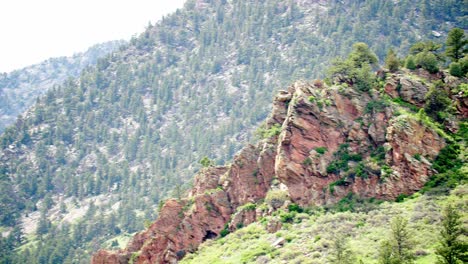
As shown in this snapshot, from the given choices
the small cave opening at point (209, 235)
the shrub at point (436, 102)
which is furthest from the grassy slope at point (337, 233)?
the shrub at point (436, 102)

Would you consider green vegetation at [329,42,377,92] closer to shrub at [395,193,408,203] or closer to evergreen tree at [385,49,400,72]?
evergreen tree at [385,49,400,72]

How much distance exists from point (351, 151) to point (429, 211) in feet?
62.9

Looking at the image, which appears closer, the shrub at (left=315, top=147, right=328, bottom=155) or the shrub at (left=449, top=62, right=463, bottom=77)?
the shrub at (left=315, top=147, right=328, bottom=155)

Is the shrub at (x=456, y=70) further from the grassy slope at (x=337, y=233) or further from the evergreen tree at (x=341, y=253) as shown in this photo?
the evergreen tree at (x=341, y=253)

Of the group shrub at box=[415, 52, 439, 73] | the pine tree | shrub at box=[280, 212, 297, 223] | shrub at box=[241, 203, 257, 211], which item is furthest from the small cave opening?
shrub at box=[415, 52, 439, 73]

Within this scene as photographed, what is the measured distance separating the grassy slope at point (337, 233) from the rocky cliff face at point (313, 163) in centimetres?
441

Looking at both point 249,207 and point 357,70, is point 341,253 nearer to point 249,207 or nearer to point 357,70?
point 249,207

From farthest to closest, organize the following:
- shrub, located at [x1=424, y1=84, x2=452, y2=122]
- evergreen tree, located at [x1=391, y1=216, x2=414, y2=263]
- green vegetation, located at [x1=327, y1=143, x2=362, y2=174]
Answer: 1. shrub, located at [x1=424, y1=84, x2=452, y2=122]
2. green vegetation, located at [x1=327, y1=143, x2=362, y2=174]
3. evergreen tree, located at [x1=391, y1=216, x2=414, y2=263]

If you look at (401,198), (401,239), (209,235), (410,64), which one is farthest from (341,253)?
(410,64)

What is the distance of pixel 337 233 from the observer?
7700 cm

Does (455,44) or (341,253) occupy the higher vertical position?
(455,44)

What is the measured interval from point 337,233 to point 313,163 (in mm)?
15966

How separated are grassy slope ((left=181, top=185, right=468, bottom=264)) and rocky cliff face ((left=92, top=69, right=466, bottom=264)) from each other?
4.41 meters

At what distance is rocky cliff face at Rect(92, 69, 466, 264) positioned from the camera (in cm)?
8562
